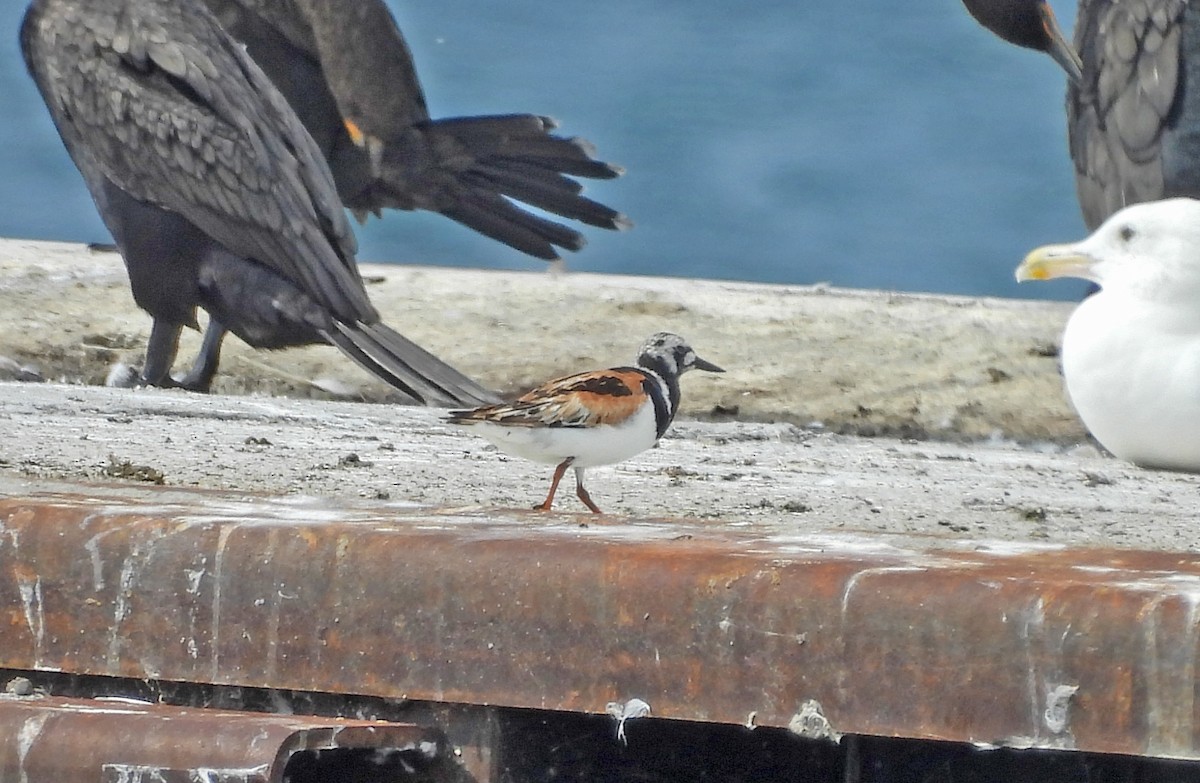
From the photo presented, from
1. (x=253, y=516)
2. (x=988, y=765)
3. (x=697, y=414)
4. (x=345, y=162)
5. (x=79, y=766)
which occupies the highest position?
(x=345, y=162)

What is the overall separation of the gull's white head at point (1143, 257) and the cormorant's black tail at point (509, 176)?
2633 mm

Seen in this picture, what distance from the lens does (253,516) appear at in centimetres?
215

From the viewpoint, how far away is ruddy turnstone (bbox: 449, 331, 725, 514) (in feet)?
8.13

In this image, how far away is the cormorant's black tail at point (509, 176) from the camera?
19.6ft

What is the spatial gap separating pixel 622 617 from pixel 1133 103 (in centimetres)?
294

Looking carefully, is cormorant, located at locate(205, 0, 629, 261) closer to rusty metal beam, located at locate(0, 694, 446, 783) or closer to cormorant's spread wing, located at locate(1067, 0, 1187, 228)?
cormorant's spread wing, located at locate(1067, 0, 1187, 228)

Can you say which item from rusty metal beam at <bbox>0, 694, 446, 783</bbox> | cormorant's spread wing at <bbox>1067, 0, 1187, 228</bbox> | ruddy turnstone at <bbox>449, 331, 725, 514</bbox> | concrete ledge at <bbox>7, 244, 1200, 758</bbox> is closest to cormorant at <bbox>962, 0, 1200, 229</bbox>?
cormorant's spread wing at <bbox>1067, 0, 1187, 228</bbox>

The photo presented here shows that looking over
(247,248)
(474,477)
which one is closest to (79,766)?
(474,477)

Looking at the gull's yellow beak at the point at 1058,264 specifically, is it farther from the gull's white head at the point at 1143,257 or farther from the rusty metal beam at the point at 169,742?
the rusty metal beam at the point at 169,742

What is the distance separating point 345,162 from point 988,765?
426cm

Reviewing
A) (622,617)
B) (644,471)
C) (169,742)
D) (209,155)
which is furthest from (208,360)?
(622,617)

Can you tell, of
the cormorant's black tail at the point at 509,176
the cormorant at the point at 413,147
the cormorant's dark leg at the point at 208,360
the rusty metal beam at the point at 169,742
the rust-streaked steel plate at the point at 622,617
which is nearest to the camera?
the rust-streaked steel plate at the point at 622,617

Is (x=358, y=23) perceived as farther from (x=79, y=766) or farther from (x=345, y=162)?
Result: (x=79, y=766)

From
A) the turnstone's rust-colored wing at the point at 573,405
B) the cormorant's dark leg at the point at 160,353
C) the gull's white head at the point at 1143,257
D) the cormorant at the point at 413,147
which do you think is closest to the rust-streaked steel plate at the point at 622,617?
the turnstone's rust-colored wing at the point at 573,405
